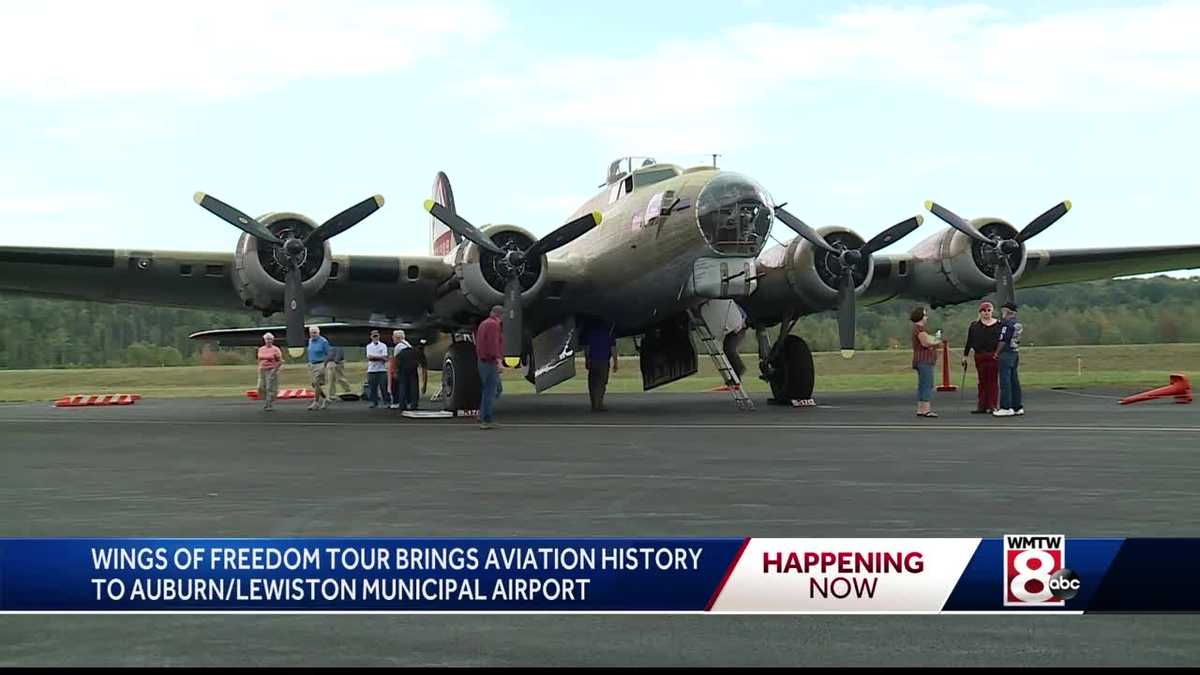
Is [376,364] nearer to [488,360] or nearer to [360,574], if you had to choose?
[488,360]

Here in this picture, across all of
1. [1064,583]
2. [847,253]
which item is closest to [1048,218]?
[847,253]

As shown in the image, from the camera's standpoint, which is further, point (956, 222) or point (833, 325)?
point (833, 325)

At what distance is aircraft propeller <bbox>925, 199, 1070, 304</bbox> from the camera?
90.2ft

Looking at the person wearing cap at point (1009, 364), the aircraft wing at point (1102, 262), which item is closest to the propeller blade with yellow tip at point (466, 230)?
the person wearing cap at point (1009, 364)

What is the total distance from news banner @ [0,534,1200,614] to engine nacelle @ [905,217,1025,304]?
76.1ft

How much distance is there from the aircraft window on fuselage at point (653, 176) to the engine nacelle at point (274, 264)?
581 cm

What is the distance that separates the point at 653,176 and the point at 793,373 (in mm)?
5041

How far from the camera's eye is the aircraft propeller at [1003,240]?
27484mm

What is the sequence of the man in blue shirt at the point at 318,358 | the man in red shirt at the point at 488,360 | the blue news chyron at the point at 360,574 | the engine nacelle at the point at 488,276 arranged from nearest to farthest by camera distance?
the blue news chyron at the point at 360,574, the man in red shirt at the point at 488,360, the engine nacelle at the point at 488,276, the man in blue shirt at the point at 318,358

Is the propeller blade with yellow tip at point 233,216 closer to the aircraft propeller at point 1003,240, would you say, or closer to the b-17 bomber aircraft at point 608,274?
the b-17 bomber aircraft at point 608,274

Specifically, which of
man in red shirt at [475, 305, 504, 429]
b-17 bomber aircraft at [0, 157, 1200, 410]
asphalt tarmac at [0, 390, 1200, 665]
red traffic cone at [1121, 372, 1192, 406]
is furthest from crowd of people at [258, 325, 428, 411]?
red traffic cone at [1121, 372, 1192, 406]

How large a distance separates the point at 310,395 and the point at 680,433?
2114 cm

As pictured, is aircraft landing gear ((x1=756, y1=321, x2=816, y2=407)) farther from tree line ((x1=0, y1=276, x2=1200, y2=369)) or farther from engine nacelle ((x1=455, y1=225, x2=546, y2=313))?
engine nacelle ((x1=455, y1=225, x2=546, y2=313))

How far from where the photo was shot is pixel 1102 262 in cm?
3052
